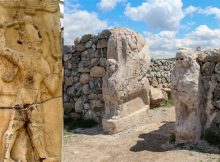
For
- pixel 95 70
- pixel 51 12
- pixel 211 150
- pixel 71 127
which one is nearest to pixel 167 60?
pixel 95 70

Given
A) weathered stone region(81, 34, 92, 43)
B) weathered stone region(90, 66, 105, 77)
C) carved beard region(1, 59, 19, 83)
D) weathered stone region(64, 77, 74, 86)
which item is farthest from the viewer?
weathered stone region(64, 77, 74, 86)

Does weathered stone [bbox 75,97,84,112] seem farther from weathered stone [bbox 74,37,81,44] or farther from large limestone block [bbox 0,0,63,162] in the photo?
large limestone block [bbox 0,0,63,162]

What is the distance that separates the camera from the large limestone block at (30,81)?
3.86 m

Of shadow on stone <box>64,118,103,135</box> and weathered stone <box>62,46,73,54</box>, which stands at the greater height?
weathered stone <box>62,46,73,54</box>

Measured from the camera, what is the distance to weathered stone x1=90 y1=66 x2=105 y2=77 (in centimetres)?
1044

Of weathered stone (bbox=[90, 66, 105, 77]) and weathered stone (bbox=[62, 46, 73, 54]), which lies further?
weathered stone (bbox=[62, 46, 73, 54])

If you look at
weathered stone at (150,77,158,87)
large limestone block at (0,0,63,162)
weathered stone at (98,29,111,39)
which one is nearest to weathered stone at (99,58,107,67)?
weathered stone at (98,29,111,39)

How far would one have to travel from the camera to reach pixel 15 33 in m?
3.93

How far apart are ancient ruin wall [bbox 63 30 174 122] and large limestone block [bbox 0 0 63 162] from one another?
241 inches

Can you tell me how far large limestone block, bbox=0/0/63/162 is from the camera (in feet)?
12.7

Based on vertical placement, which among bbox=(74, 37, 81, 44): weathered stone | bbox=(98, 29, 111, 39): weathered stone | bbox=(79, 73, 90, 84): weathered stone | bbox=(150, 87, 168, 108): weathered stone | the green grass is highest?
bbox=(98, 29, 111, 39): weathered stone

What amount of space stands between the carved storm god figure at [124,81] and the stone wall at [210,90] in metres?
1.97

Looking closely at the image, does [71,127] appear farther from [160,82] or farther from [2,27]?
[2,27]

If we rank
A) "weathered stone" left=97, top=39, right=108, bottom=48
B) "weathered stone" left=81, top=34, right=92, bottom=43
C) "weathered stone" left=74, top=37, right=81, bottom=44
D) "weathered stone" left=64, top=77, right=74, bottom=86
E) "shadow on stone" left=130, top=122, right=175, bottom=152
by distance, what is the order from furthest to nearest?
"weathered stone" left=64, top=77, right=74, bottom=86, "weathered stone" left=74, top=37, right=81, bottom=44, "weathered stone" left=81, top=34, right=92, bottom=43, "weathered stone" left=97, top=39, right=108, bottom=48, "shadow on stone" left=130, top=122, right=175, bottom=152
